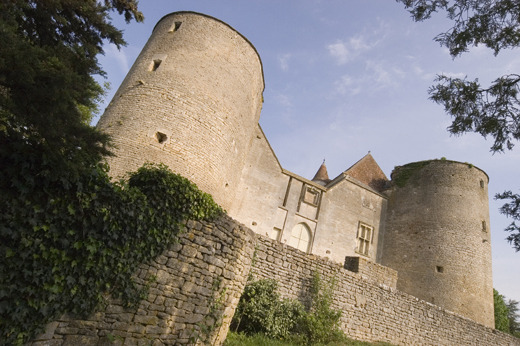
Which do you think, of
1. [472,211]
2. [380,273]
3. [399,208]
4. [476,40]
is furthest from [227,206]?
[472,211]

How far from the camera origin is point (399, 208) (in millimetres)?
18688

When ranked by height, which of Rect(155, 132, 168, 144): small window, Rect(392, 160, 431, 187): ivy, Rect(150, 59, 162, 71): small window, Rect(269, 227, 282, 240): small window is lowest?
Rect(269, 227, 282, 240): small window

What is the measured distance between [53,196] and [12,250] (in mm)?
799

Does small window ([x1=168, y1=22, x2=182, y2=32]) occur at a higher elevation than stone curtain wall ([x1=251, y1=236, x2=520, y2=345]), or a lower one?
higher

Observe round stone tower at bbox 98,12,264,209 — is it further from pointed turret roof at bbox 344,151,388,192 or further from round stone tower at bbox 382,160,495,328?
pointed turret roof at bbox 344,151,388,192

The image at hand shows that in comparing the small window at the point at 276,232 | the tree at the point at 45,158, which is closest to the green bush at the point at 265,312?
the tree at the point at 45,158

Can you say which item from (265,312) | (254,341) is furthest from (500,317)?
(254,341)

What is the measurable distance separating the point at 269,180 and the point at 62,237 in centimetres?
1157

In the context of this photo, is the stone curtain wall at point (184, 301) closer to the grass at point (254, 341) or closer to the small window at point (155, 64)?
the grass at point (254, 341)

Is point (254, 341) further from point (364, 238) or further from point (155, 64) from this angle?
point (364, 238)

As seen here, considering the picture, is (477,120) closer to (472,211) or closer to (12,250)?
(12,250)

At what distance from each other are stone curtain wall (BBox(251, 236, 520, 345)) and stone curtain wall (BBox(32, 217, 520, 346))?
0.09 ft

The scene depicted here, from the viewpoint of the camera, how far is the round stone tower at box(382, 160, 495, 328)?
15.5m

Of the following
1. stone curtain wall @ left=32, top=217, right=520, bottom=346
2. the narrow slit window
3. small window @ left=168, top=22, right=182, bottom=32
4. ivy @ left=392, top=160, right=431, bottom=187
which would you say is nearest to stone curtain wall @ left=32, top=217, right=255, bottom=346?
stone curtain wall @ left=32, top=217, right=520, bottom=346
